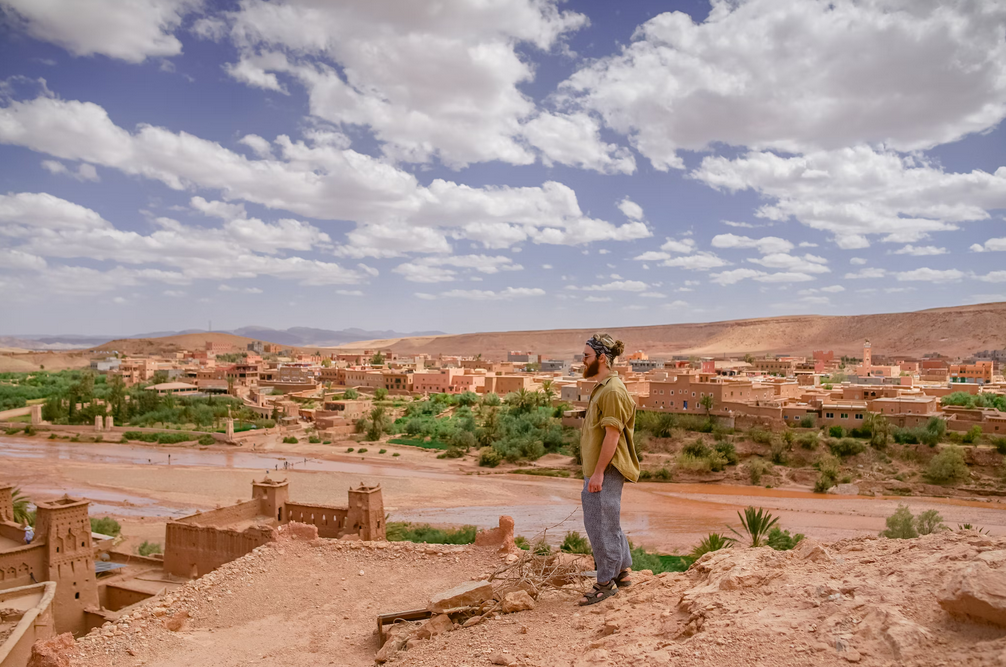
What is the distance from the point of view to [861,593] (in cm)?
324

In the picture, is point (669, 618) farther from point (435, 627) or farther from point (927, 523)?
point (927, 523)

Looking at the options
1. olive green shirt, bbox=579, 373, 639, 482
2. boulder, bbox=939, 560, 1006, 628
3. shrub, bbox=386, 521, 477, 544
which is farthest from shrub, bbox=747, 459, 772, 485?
boulder, bbox=939, 560, 1006, 628

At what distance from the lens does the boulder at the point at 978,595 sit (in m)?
2.67

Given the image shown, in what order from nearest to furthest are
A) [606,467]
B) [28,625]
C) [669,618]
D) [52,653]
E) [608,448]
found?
[669,618] → [608,448] → [606,467] → [52,653] → [28,625]

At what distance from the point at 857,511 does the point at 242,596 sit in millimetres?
19801

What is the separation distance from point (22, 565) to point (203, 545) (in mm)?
2561

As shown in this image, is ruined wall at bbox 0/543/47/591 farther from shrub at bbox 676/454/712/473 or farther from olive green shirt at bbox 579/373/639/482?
shrub at bbox 676/454/712/473

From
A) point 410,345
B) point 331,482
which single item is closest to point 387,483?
point 331,482

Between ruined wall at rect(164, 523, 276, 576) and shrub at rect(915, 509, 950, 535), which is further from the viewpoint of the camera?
shrub at rect(915, 509, 950, 535)

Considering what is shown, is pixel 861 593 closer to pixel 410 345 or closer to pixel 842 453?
pixel 842 453

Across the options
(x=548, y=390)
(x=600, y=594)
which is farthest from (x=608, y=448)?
(x=548, y=390)

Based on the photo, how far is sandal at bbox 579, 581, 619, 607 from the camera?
418 centimetres

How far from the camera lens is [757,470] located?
25203 mm

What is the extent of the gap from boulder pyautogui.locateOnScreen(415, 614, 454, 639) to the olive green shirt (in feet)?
4.66
